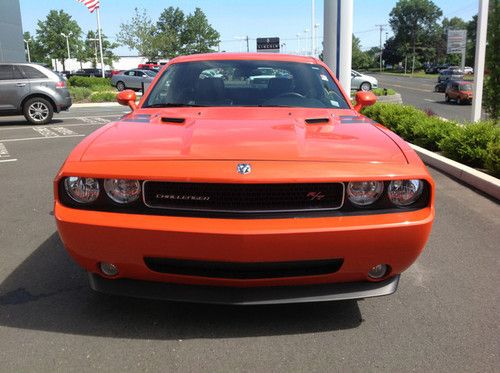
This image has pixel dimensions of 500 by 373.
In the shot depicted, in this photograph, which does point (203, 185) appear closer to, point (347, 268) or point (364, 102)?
point (347, 268)

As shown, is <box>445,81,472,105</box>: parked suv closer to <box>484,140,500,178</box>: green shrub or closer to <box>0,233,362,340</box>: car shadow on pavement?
<box>484,140,500,178</box>: green shrub

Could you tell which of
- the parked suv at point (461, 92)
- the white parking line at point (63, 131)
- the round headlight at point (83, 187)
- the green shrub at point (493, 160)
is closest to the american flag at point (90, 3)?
the white parking line at point (63, 131)

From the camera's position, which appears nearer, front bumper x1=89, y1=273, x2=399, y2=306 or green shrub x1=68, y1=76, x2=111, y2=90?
front bumper x1=89, y1=273, x2=399, y2=306

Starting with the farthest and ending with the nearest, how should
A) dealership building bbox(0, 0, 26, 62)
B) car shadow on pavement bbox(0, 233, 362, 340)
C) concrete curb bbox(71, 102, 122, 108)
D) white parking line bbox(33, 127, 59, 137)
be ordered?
dealership building bbox(0, 0, 26, 62), concrete curb bbox(71, 102, 122, 108), white parking line bbox(33, 127, 59, 137), car shadow on pavement bbox(0, 233, 362, 340)

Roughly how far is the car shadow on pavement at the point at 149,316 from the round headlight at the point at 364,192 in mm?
791

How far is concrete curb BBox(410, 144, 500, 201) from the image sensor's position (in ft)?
19.4

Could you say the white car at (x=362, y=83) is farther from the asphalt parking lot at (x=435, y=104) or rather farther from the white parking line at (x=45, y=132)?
the white parking line at (x=45, y=132)

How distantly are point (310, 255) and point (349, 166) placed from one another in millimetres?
483

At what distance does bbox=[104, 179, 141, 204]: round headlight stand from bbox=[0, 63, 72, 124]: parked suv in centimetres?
1212

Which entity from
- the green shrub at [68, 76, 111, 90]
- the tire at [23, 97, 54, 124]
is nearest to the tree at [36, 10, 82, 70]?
the green shrub at [68, 76, 111, 90]

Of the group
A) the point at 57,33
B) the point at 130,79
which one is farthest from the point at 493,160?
the point at 57,33

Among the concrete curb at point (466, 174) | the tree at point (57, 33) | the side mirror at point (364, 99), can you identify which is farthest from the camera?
the tree at point (57, 33)

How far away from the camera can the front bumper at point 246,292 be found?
2.58 m

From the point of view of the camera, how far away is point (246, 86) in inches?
162
